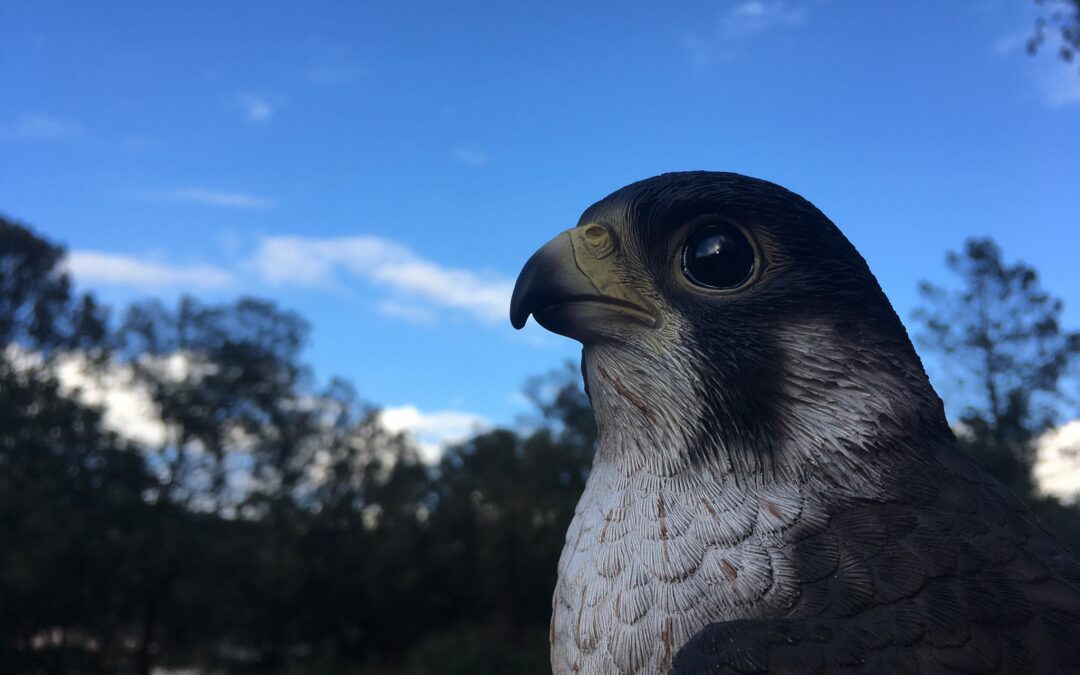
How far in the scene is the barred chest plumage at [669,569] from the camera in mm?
1596

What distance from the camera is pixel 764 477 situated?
69.0 inches

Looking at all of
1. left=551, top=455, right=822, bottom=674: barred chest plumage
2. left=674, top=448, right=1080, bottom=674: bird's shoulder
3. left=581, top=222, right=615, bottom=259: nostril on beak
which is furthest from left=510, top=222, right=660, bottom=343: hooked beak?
left=674, top=448, right=1080, bottom=674: bird's shoulder

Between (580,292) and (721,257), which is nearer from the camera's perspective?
(721,257)

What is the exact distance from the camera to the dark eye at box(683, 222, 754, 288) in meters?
1.91

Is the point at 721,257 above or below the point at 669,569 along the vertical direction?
above

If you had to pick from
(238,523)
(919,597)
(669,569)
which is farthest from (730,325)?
(238,523)

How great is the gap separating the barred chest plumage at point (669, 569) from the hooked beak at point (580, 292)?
A: 0.42m

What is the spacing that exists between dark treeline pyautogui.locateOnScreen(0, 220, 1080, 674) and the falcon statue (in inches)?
427

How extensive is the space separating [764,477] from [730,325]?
38cm

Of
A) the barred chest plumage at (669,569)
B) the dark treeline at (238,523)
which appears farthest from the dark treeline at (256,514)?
the barred chest plumage at (669,569)

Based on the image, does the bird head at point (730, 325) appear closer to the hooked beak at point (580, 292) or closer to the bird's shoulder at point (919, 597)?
the hooked beak at point (580, 292)

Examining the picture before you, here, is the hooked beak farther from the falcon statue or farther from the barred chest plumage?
the barred chest plumage

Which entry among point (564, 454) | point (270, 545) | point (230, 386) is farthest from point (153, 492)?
point (564, 454)

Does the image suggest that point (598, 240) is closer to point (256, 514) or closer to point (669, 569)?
point (669, 569)
